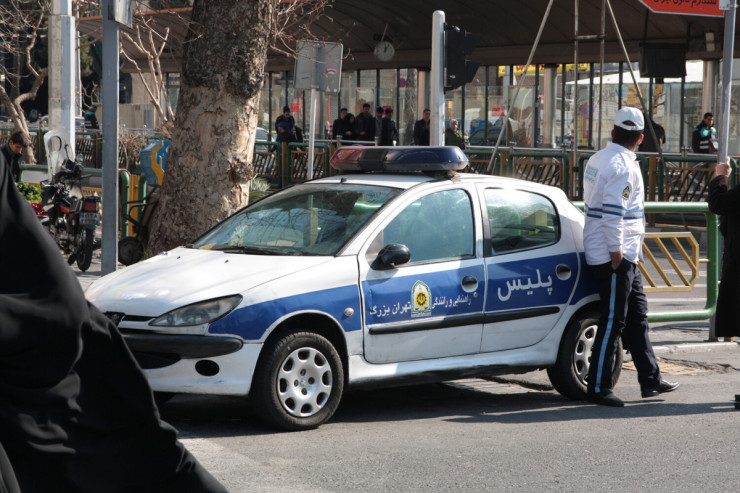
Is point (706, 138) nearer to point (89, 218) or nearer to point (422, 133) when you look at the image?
point (422, 133)

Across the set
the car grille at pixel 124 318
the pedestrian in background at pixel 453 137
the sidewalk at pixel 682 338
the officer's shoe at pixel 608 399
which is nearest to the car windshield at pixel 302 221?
the car grille at pixel 124 318

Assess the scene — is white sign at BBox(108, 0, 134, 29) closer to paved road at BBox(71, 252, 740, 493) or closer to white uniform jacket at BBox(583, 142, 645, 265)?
paved road at BBox(71, 252, 740, 493)

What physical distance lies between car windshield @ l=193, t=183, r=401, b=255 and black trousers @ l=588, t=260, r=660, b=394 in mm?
1440

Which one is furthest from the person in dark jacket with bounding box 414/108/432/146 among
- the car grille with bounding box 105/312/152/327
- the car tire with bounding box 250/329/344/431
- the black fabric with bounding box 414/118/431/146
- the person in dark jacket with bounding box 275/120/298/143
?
the car grille with bounding box 105/312/152/327

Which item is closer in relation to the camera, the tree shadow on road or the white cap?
the tree shadow on road

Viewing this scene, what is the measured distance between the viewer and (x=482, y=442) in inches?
222

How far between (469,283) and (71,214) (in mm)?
7490

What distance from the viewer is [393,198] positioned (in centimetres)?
641

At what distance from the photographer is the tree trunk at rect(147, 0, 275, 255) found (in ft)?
30.0

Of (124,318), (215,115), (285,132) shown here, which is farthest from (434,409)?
(285,132)

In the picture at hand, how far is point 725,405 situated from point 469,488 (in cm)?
272

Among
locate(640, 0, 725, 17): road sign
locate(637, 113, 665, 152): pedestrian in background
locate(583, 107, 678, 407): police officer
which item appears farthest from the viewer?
locate(637, 113, 665, 152): pedestrian in background

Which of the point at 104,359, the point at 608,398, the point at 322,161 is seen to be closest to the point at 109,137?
the point at 608,398

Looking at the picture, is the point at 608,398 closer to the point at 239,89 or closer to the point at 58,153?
the point at 239,89
